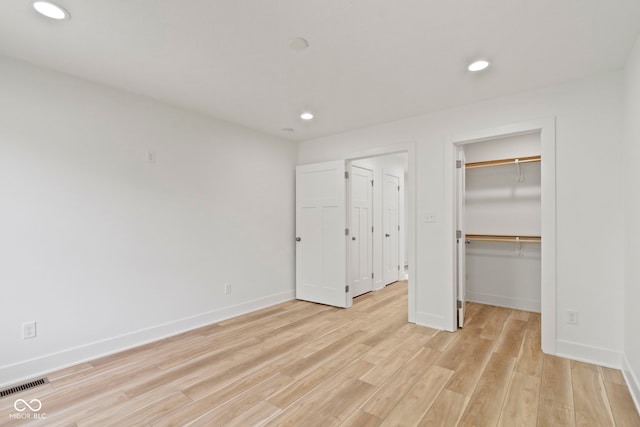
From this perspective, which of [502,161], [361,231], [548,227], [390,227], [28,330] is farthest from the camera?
[390,227]

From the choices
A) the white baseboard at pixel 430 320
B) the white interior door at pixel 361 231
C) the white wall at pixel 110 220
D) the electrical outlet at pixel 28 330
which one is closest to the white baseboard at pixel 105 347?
the white wall at pixel 110 220

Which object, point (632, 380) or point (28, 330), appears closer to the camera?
point (632, 380)

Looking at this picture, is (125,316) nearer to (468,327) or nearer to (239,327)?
(239,327)

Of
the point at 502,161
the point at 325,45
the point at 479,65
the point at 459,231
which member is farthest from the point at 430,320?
the point at 325,45

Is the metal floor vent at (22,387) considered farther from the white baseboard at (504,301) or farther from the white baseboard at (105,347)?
the white baseboard at (504,301)

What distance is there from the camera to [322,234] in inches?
173

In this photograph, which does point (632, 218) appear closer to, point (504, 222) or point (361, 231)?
point (504, 222)

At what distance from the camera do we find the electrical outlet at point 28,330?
238cm

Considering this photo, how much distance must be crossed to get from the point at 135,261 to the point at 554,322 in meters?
3.94

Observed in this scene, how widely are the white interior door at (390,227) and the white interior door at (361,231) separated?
47cm

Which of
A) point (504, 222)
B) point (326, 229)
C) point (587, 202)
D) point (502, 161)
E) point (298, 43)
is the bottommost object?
point (326, 229)

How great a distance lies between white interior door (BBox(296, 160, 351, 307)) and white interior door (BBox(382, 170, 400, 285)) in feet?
4.85

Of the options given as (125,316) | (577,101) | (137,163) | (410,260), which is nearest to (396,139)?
(410,260)

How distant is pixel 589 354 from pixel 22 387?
4.46m
